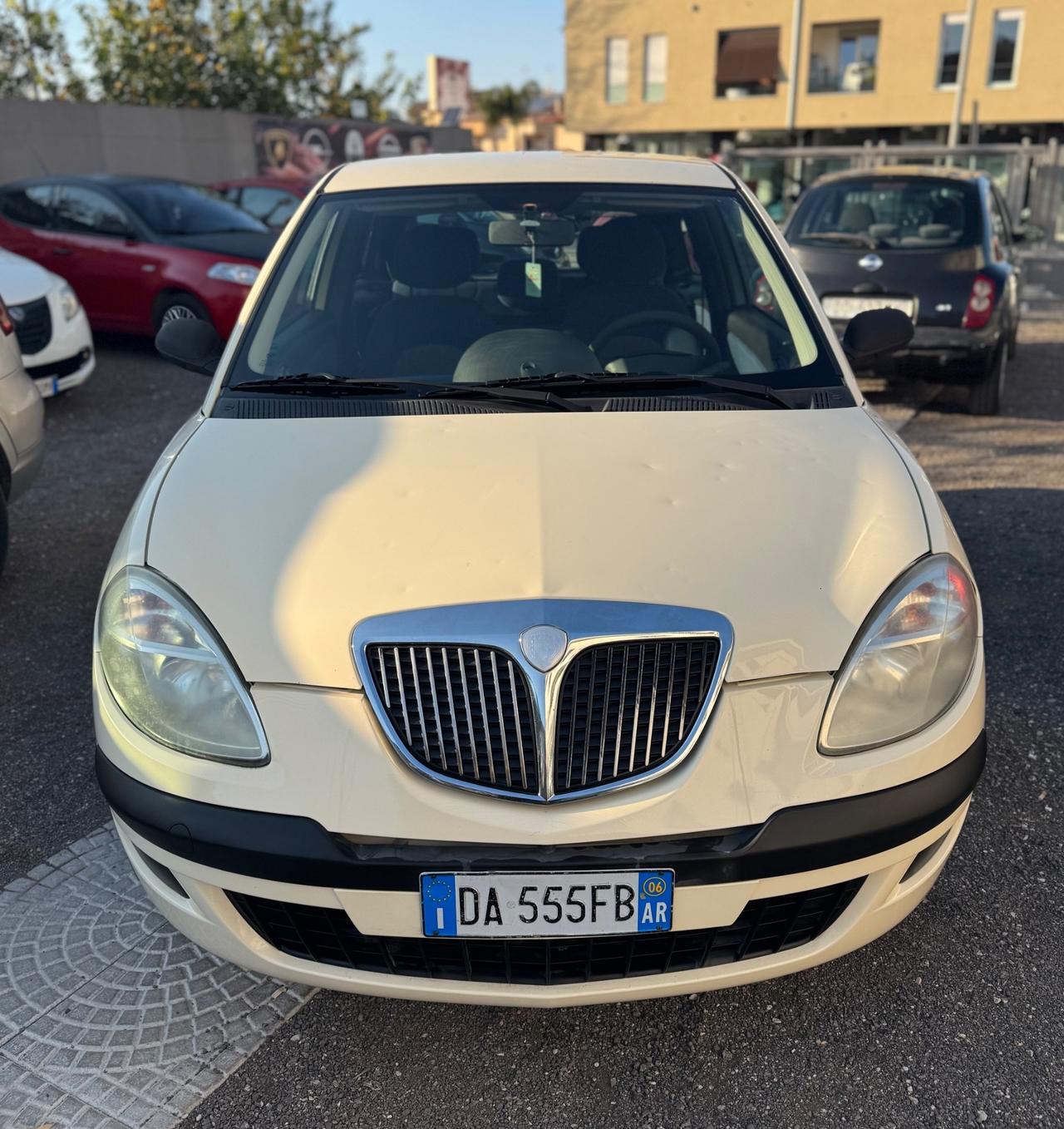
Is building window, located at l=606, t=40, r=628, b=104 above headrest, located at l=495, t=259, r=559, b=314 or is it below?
above

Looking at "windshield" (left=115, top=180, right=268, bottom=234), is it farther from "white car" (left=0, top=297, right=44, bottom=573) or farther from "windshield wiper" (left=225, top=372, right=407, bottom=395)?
"windshield wiper" (left=225, top=372, right=407, bottom=395)

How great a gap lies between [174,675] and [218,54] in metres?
27.4

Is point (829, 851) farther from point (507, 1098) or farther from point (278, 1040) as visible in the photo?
point (278, 1040)

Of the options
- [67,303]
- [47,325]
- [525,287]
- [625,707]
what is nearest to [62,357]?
[47,325]

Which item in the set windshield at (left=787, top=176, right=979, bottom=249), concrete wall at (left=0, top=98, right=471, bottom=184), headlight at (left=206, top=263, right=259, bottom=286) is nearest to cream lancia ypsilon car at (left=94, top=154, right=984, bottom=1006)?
windshield at (left=787, top=176, right=979, bottom=249)

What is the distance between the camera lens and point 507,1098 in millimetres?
2043

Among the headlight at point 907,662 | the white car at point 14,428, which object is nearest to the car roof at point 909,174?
the white car at point 14,428

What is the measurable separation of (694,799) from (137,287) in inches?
338

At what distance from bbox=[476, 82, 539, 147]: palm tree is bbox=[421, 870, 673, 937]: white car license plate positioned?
6606cm

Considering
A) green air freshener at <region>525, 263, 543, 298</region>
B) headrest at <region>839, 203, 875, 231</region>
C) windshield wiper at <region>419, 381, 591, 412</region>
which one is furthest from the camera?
headrest at <region>839, 203, 875, 231</region>

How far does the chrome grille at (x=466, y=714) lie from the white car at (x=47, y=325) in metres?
5.77

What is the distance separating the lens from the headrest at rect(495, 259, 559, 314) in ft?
10.4

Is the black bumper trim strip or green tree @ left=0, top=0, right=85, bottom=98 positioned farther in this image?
green tree @ left=0, top=0, right=85, bottom=98

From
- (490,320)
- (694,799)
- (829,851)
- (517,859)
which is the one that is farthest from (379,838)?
(490,320)
